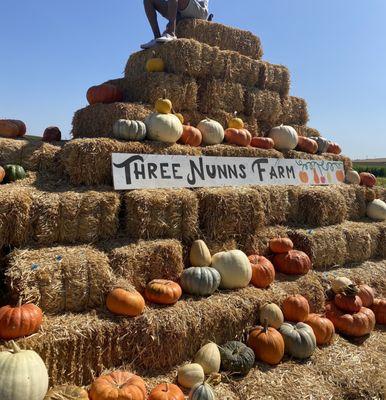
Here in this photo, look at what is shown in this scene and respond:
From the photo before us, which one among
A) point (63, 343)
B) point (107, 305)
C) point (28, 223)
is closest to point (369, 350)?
point (107, 305)

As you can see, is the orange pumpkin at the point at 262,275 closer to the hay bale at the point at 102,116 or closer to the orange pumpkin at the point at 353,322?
the orange pumpkin at the point at 353,322

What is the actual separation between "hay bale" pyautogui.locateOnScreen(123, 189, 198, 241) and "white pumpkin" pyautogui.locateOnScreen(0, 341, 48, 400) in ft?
6.08

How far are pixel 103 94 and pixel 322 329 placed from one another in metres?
4.83

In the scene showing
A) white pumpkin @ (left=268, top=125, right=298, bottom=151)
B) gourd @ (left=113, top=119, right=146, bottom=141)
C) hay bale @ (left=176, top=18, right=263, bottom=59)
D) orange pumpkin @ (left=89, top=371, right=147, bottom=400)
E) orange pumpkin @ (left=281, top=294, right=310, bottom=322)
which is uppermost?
hay bale @ (left=176, top=18, right=263, bottom=59)

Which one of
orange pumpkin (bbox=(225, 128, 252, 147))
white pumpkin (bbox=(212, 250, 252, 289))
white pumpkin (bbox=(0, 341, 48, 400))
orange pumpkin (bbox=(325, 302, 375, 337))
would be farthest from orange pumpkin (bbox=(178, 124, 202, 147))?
white pumpkin (bbox=(0, 341, 48, 400))

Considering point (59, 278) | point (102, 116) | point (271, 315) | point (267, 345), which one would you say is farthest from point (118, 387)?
point (102, 116)

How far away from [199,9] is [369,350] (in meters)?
6.38

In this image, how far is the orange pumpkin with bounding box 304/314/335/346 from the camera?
434 cm

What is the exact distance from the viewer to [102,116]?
5.98m

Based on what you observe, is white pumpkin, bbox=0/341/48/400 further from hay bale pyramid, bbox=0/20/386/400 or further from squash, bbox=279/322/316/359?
squash, bbox=279/322/316/359

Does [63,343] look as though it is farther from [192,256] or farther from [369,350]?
[369,350]

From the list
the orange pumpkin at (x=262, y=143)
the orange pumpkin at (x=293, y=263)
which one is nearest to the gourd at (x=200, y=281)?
the orange pumpkin at (x=293, y=263)

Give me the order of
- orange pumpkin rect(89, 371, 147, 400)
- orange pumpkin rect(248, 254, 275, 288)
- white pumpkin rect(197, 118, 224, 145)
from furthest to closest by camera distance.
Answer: white pumpkin rect(197, 118, 224, 145)
orange pumpkin rect(248, 254, 275, 288)
orange pumpkin rect(89, 371, 147, 400)

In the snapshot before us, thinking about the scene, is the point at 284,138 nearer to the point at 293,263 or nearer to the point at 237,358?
the point at 293,263
